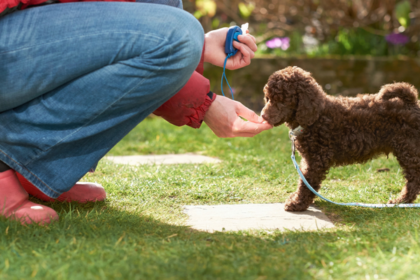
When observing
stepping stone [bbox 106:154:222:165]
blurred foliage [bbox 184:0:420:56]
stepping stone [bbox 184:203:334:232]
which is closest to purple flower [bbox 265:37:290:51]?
blurred foliage [bbox 184:0:420:56]

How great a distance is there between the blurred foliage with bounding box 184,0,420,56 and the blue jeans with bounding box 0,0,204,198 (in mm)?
4834

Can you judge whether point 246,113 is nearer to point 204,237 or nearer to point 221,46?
point 221,46

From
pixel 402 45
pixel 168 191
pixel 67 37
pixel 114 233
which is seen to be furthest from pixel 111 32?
pixel 402 45

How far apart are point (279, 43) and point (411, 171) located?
17.5 ft

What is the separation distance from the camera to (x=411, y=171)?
2.59m

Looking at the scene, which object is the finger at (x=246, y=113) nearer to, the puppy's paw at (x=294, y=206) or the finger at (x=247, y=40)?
the finger at (x=247, y=40)

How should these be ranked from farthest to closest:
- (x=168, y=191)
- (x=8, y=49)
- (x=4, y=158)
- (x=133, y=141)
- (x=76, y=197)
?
(x=133, y=141)
(x=168, y=191)
(x=76, y=197)
(x=4, y=158)
(x=8, y=49)

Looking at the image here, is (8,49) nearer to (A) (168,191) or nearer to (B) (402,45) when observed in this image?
(A) (168,191)

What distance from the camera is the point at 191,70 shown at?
2.16 meters

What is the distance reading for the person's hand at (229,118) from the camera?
2348 millimetres

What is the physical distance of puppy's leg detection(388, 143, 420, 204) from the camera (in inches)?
101

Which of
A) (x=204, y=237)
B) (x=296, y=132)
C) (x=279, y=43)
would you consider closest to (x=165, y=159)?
(x=296, y=132)

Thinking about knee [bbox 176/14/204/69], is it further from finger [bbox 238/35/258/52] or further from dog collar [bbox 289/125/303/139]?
dog collar [bbox 289/125/303/139]

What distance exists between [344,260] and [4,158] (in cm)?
164
